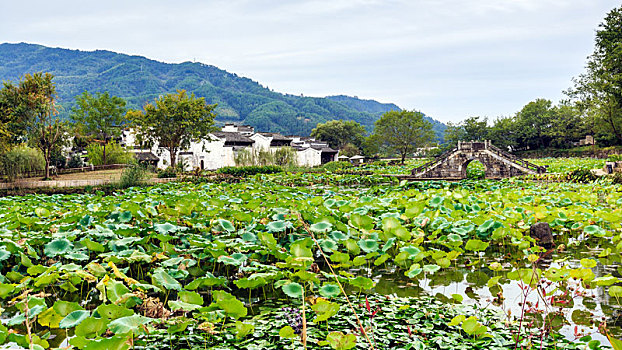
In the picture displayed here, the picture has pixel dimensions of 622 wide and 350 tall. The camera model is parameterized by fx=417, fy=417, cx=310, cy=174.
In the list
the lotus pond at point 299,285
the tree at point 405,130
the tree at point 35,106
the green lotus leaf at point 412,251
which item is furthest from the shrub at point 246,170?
the green lotus leaf at point 412,251

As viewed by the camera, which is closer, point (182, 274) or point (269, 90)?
point (182, 274)

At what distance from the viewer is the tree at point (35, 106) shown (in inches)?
817

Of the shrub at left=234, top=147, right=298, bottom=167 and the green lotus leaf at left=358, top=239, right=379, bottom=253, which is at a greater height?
the shrub at left=234, top=147, right=298, bottom=167

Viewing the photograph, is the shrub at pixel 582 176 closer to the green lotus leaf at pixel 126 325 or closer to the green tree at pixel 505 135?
the green lotus leaf at pixel 126 325

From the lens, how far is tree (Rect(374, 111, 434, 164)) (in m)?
44.2

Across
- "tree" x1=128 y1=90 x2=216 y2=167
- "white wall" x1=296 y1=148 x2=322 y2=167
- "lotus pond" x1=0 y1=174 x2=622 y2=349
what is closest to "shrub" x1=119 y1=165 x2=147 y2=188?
"tree" x1=128 y1=90 x2=216 y2=167

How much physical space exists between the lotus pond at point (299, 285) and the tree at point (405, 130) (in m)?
38.3

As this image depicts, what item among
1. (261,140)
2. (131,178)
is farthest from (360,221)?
(261,140)

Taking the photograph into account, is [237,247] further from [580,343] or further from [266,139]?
[266,139]

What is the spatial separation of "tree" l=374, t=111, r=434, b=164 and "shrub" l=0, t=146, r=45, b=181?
105 feet

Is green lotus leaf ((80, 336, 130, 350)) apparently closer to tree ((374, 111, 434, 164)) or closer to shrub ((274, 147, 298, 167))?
shrub ((274, 147, 298, 167))

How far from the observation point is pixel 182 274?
3.73 meters

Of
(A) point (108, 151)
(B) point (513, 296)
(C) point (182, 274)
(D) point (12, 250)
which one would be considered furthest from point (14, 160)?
(B) point (513, 296)

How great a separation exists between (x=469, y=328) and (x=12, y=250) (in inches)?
167
